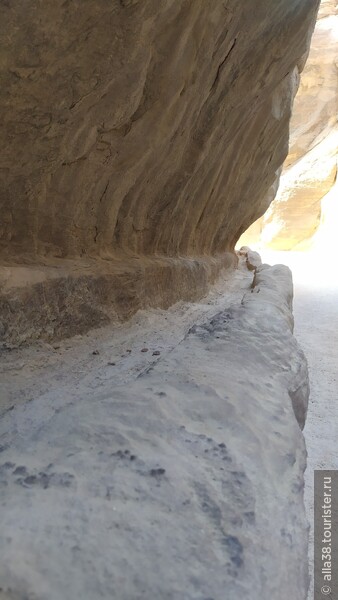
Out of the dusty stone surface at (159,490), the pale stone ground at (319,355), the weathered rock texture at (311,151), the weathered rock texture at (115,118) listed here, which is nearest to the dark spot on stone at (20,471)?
the dusty stone surface at (159,490)

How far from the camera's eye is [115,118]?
1.67 metres

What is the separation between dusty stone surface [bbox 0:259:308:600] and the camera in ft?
2.19

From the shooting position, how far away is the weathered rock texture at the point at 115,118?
1.31 m

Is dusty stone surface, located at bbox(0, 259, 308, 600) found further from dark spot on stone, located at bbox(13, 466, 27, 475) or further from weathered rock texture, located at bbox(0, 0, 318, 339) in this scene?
weathered rock texture, located at bbox(0, 0, 318, 339)

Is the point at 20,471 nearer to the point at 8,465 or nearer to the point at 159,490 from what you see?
the point at 8,465

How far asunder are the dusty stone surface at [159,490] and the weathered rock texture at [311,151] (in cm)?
1513

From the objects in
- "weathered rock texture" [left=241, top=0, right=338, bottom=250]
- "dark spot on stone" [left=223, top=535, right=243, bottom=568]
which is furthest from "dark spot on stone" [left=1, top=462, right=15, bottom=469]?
"weathered rock texture" [left=241, top=0, right=338, bottom=250]

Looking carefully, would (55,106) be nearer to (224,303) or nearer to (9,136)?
(9,136)

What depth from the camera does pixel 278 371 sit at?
1.53 m

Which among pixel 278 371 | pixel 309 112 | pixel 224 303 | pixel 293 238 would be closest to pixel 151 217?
pixel 224 303

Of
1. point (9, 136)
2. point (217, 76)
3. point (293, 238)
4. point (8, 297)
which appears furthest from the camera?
point (293, 238)

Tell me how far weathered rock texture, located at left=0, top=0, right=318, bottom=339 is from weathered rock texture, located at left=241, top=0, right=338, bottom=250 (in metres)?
13.4

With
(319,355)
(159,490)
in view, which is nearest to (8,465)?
(159,490)

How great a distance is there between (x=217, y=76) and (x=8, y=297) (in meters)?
1.59
